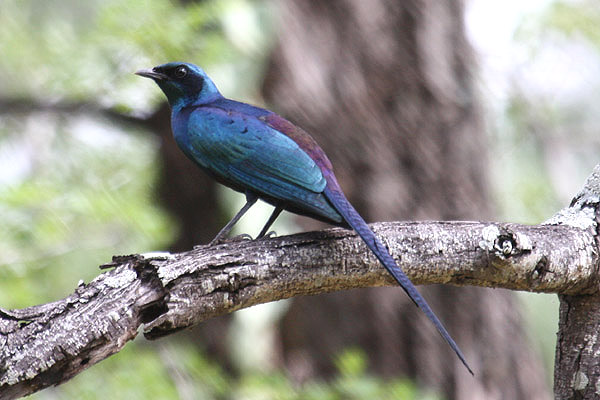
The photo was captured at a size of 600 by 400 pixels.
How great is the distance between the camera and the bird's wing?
10.7 feet

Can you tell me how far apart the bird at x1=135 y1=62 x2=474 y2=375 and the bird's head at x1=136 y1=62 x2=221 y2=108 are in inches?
8.5

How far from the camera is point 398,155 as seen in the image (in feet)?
20.9

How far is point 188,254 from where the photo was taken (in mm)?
2729

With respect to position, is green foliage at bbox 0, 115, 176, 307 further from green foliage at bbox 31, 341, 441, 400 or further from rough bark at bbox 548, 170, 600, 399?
rough bark at bbox 548, 170, 600, 399

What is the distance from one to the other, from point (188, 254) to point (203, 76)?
5.42ft

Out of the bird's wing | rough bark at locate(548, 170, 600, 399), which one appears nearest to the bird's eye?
the bird's wing

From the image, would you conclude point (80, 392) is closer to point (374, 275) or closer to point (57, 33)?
point (57, 33)

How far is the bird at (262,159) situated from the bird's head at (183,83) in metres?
0.22

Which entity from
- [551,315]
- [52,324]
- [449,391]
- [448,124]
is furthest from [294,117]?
[551,315]

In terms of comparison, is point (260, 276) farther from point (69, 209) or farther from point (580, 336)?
point (69, 209)

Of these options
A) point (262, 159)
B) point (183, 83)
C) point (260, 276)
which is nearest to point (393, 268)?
point (260, 276)

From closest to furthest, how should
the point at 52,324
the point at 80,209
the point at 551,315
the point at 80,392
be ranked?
1. the point at 52,324
2. the point at 80,209
3. the point at 80,392
4. the point at 551,315

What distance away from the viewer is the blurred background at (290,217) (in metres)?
5.60

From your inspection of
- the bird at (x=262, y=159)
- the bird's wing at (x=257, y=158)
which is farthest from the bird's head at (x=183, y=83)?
the bird's wing at (x=257, y=158)
